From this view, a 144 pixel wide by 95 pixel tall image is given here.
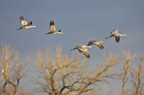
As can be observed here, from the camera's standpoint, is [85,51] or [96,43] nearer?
[85,51]

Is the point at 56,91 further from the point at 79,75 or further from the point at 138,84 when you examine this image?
the point at 138,84

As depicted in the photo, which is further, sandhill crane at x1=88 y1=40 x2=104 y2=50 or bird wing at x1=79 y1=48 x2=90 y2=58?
sandhill crane at x1=88 y1=40 x2=104 y2=50

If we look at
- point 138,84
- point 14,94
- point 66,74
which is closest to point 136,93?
point 138,84

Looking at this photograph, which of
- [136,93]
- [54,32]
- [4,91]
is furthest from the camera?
A: [136,93]

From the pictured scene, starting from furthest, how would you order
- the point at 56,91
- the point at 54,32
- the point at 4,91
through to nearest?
the point at 4,91, the point at 56,91, the point at 54,32

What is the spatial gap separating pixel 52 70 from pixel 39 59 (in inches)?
62.6

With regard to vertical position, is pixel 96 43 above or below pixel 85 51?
above

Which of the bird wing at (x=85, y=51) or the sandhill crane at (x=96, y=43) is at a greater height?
the sandhill crane at (x=96, y=43)

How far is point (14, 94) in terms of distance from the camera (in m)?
29.5

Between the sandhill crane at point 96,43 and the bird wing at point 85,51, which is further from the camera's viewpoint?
the sandhill crane at point 96,43

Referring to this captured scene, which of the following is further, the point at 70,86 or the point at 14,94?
the point at 14,94

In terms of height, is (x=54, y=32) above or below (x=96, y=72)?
above

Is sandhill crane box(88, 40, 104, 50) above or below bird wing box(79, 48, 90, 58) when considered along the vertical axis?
above

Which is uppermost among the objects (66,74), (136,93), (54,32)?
(54,32)
